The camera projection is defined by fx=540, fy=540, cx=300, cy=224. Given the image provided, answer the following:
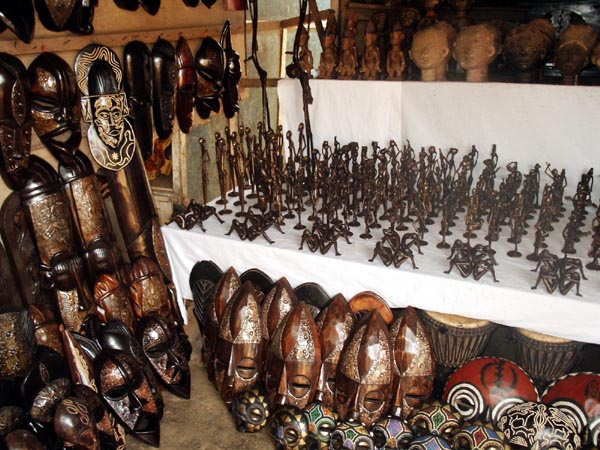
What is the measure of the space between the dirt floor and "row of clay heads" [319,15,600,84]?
195 cm

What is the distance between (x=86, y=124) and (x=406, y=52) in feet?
5.97

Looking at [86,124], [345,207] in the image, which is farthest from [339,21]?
[86,124]

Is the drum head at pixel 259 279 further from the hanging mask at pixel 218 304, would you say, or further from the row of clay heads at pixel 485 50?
the row of clay heads at pixel 485 50

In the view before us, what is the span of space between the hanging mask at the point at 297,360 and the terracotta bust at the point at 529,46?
1624 mm

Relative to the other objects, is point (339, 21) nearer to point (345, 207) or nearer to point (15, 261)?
point (345, 207)

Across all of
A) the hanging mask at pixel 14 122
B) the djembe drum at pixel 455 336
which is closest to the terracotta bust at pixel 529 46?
the djembe drum at pixel 455 336

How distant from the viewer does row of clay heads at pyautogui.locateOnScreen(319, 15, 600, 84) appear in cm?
254

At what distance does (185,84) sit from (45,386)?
186cm

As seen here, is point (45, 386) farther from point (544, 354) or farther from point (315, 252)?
point (544, 354)

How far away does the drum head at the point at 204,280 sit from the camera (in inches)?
104

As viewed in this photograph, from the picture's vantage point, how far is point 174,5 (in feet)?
10.5

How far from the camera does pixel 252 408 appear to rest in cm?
229

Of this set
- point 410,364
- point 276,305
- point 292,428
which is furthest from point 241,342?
point 410,364

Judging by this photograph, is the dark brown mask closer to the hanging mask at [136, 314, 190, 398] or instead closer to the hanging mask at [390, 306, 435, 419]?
the hanging mask at [136, 314, 190, 398]
